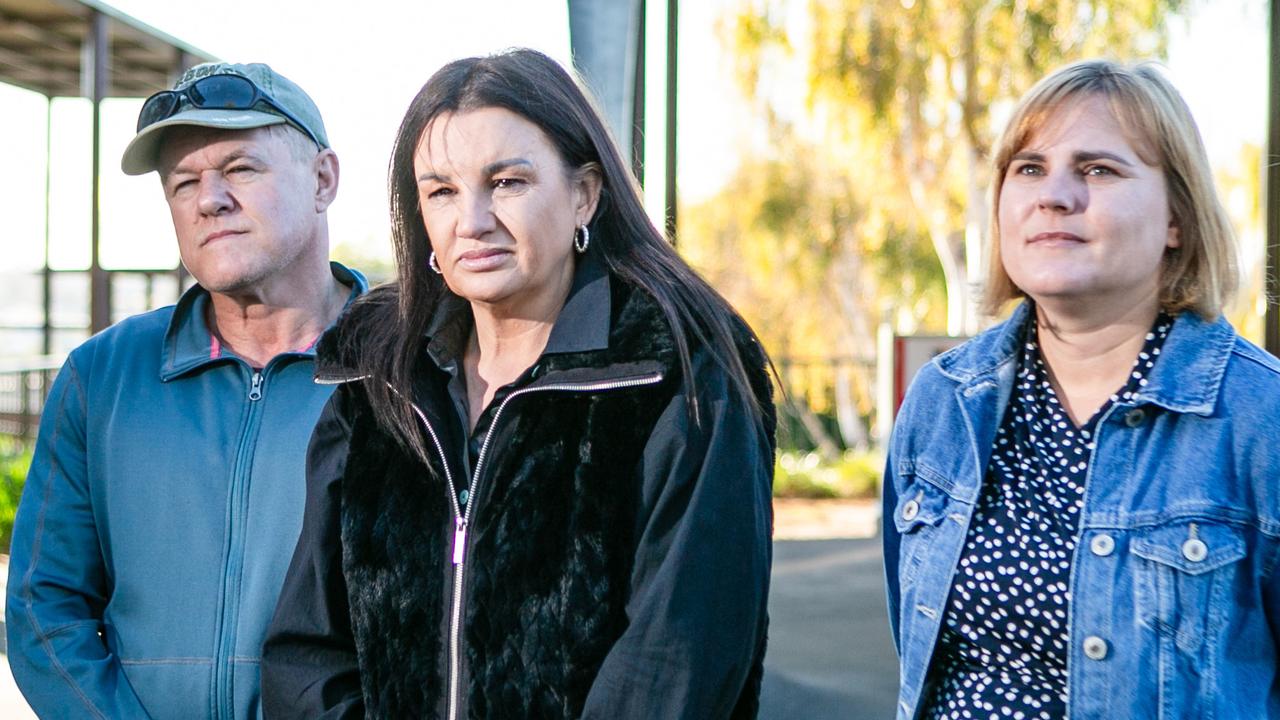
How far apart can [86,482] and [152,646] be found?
311mm

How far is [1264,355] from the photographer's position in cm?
191

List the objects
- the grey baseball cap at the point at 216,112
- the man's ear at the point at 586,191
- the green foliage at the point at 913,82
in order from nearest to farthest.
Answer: the man's ear at the point at 586,191, the grey baseball cap at the point at 216,112, the green foliage at the point at 913,82

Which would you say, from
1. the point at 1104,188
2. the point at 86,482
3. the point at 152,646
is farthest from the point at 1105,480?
the point at 86,482

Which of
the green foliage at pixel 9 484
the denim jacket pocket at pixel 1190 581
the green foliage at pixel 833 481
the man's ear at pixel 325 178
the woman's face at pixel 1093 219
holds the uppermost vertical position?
the man's ear at pixel 325 178

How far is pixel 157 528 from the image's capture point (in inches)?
86.4

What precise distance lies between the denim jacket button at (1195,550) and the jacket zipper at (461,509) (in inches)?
28.8

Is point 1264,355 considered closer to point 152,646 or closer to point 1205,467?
point 1205,467

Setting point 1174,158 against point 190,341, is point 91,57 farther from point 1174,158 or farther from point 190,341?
point 1174,158

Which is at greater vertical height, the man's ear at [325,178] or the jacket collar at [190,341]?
the man's ear at [325,178]

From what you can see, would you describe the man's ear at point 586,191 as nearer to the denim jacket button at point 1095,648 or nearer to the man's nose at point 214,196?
the man's nose at point 214,196

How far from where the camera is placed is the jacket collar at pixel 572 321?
6.26 ft

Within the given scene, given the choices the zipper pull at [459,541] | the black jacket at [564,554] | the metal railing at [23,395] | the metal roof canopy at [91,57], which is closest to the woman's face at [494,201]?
the black jacket at [564,554]

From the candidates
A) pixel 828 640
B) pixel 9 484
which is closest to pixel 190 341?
pixel 828 640

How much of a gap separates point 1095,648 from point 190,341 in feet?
5.01
